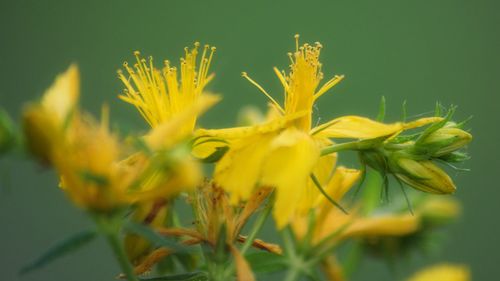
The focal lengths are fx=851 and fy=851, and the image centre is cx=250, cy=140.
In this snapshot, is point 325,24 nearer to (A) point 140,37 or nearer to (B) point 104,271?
(A) point 140,37

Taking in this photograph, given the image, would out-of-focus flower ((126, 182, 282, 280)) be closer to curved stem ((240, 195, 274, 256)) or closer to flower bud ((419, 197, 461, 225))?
curved stem ((240, 195, 274, 256))

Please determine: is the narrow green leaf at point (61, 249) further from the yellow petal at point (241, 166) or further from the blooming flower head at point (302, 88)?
the blooming flower head at point (302, 88)

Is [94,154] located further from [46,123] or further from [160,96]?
[160,96]

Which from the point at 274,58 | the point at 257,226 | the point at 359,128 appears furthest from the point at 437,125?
the point at 274,58

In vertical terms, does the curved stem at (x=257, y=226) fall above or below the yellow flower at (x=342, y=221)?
above

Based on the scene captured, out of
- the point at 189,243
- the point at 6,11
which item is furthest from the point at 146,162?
the point at 6,11

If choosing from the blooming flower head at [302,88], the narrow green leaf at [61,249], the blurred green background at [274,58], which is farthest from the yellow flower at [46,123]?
Result: the blurred green background at [274,58]

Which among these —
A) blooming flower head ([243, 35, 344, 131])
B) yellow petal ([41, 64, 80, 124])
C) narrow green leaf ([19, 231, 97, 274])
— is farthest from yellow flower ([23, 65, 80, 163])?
blooming flower head ([243, 35, 344, 131])
